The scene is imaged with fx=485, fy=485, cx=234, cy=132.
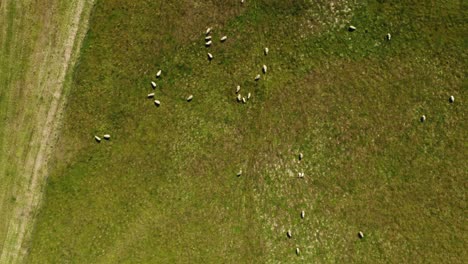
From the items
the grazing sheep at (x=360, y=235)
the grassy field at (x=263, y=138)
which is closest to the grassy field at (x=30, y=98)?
the grassy field at (x=263, y=138)

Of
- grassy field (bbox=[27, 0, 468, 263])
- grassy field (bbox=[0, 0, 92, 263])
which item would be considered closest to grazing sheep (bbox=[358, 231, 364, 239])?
grassy field (bbox=[27, 0, 468, 263])

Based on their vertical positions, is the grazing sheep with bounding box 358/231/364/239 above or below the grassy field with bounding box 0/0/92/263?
below

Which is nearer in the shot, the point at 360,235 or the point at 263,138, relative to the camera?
the point at 360,235

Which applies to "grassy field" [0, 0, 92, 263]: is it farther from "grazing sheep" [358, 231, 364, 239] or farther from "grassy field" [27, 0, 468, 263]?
"grazing sheep" [358, 231, 364, 239]

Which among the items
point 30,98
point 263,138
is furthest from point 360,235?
point 30,98

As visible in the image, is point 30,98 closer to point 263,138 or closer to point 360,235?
point 263,138

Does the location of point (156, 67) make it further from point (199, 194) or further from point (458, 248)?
Result: point (458, 248)
